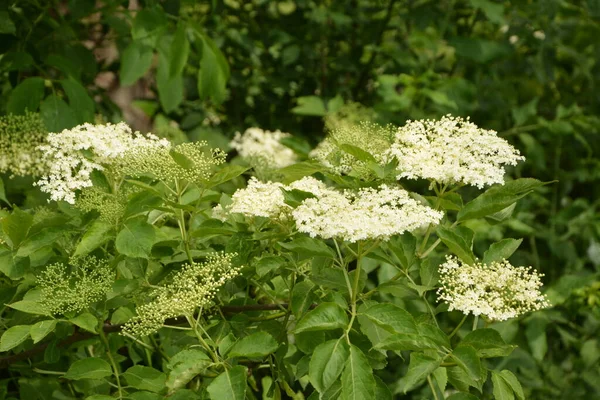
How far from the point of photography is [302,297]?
4.61 ft

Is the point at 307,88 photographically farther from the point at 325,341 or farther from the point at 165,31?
the point at 325,341

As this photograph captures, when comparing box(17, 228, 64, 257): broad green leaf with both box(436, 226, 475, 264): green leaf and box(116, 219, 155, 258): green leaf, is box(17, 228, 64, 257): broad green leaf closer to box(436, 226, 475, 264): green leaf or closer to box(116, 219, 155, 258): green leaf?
box(116, 219, 155, 258): green leaf

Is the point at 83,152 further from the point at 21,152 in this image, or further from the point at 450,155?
the point at 450,155

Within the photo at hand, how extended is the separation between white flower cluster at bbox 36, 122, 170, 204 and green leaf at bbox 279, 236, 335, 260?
12.9 inches

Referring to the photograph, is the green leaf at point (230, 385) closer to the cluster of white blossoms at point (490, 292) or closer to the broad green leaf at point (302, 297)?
the broad green leaf at point (302, 297)

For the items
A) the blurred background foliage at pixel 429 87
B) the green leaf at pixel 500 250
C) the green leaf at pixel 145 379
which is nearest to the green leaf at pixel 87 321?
the green leaf at pixel 145 379

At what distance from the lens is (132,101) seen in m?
3.41

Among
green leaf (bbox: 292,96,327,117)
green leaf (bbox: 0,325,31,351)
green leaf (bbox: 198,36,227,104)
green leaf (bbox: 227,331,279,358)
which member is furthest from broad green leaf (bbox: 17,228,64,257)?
green leaf (bbox: 292,96,327,117)

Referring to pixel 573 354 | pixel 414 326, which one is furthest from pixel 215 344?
pixel 573 354

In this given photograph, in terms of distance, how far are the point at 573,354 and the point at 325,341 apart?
102 inches

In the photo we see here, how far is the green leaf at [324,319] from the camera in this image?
49.2 inches

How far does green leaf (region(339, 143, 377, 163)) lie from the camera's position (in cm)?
141

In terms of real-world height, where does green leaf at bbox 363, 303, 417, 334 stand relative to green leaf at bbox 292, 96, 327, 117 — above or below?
above

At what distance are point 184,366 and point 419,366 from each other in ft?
1.20
